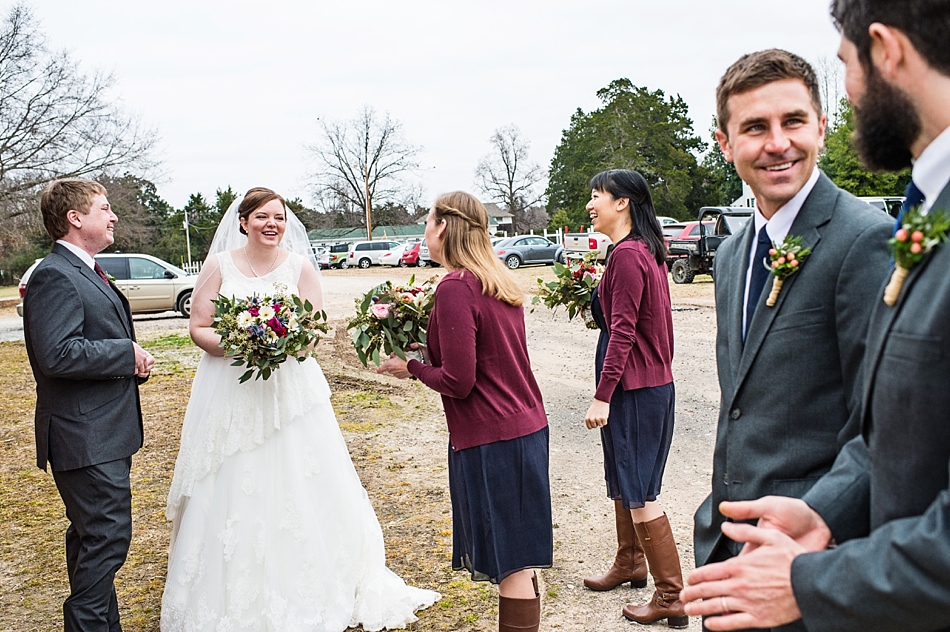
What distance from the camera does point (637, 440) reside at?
14.1ft

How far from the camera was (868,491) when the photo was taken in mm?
1676

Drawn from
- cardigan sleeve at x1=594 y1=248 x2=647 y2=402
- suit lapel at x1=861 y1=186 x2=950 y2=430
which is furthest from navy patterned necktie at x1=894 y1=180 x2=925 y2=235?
cardigan sleeve at x1=594 y1=248 x2=647 y2=402

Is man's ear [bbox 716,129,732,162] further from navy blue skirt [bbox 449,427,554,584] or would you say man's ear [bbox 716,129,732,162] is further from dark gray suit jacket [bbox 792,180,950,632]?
navy blue skirt [bbox 449,427,554,584]

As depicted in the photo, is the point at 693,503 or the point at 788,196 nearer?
the point at 788,196

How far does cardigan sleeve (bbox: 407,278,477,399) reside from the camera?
3.47 meters

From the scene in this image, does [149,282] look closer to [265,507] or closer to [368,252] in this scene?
[265,507]

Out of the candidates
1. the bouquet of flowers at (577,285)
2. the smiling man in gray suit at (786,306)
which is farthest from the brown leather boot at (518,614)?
the bouquet of flowers at (577,285)

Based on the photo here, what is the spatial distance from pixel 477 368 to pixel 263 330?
4.13 feet

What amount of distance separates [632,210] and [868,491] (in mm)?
2947

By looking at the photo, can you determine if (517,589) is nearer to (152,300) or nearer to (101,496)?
(101,496)

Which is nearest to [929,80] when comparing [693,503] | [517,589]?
[517,589]

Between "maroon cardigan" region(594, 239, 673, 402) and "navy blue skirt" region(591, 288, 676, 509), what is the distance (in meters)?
0.08

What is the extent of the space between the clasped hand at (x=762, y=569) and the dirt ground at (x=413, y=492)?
2.87 m

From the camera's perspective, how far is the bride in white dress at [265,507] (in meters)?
4.16
